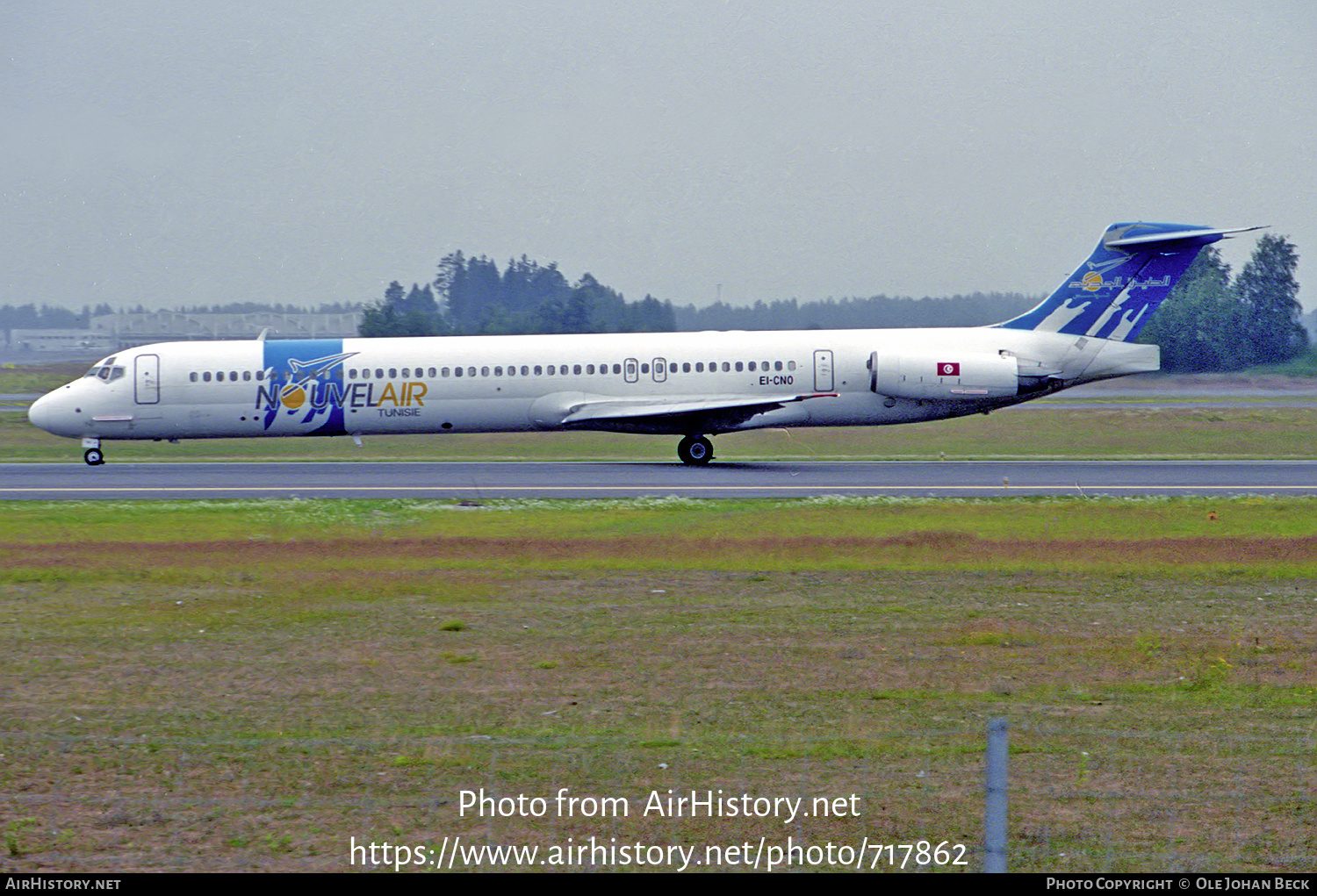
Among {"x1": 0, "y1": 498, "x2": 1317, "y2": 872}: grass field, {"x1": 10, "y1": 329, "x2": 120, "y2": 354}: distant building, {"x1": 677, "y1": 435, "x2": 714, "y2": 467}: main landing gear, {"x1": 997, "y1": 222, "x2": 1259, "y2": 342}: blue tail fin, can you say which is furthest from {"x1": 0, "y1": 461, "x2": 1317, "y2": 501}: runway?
{"x1": 10, "y1": 329, "x2": 120, "y2": 354}: distant building

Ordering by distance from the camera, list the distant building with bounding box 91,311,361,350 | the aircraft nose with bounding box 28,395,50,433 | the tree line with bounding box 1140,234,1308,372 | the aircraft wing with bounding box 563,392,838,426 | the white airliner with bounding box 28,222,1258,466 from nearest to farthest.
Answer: the aircraft wing with bounding box 563,392,838,426
the white airliner with bounding box 28,222,1258,466
the aircraft nose with bounding box 28,395,50,433
the tree line with bounding box 1140,234,1308,372
the distant building with bounding box 91,311,361,350

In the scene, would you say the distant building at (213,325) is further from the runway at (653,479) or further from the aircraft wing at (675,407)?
the aircraft wing at (675,407)

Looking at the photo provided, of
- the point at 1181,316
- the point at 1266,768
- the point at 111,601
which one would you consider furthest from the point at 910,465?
the point at 1181,316

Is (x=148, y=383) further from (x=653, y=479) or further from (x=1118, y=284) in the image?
(x=1118, y=284)

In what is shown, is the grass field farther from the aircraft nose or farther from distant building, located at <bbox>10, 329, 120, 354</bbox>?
distant building, located at <bbox>10, 329, 120, 354</bbox>

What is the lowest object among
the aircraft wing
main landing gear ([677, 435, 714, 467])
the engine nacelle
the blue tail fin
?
main landing gear ([677, 435, 714, 467])

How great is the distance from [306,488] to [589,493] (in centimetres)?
694

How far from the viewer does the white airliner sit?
120 ft

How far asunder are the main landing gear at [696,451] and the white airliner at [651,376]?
0.15 ft

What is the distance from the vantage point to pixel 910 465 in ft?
120

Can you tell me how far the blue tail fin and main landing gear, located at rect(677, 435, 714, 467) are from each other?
10.0 metres

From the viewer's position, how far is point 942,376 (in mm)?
36344

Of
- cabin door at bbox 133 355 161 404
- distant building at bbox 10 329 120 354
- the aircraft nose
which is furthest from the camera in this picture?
distant building at bbox 10 329 120 354

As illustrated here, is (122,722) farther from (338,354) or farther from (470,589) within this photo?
(338,354)
